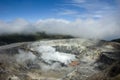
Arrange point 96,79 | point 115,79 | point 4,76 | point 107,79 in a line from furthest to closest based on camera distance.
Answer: point 4,76 < point 96,79 < point 107,79 < point 115,79

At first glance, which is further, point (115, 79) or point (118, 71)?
point (118, 71)

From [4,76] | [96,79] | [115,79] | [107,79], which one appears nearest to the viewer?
[115,79]

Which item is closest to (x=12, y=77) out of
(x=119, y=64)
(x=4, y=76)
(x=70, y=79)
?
(x=4, y=76)

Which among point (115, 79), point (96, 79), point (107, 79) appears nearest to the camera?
point (115, 79)

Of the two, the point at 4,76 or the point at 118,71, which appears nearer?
the point at 118,71

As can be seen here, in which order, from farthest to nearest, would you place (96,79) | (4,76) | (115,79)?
1. (4,76)
2. (96,79)
3. (115,79)

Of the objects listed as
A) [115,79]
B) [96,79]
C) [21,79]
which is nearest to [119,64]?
[96,79]

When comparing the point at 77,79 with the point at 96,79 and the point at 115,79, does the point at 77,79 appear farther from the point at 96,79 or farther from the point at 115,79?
the point at 115,79

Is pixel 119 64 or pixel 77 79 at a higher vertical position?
pixel 119 64

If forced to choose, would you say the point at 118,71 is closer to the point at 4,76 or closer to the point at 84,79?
the point at 84,79
